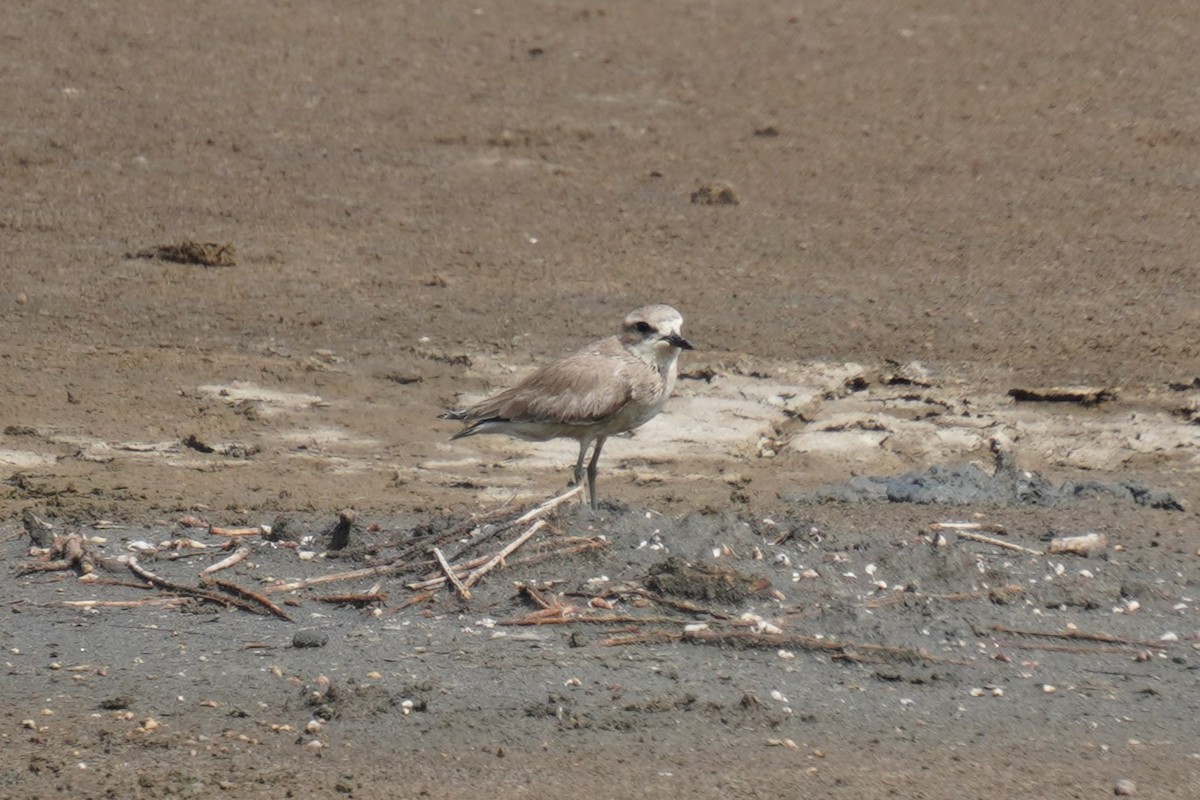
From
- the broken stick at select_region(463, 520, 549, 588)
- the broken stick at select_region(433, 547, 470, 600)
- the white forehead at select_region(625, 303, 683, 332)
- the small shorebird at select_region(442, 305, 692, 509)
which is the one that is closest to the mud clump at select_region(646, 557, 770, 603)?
the broken stick at select_region(463, 520, 549, 588)

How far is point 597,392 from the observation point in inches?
338

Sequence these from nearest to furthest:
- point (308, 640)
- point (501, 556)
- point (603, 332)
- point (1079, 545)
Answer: point (308, 640), point (501, 556), point (1079, 545), point (603, 332)

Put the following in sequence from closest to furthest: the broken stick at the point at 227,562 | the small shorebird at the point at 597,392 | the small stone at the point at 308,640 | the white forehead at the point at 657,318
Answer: the small stone at the point at 308,640 → the broken stick at the point at 227,562 → the small shorebird at the point at 597,392 → the white forehead at the point at 657,318

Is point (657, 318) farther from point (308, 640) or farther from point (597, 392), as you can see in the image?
point (308, 640)

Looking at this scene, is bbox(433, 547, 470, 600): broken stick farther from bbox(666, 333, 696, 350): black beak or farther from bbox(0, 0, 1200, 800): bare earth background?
bbox(666, 333, 696, 350): black beak

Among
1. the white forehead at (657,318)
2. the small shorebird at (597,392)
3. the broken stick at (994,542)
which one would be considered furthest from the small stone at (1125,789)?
the white forehead at (657,318)

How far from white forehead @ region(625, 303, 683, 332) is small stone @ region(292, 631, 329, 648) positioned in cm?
235

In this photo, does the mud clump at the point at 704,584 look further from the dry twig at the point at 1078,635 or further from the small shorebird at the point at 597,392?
the small shorebird at the point at 597,392

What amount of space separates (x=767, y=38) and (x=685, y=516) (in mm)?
9789

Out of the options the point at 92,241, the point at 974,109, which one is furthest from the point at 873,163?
the point at 92,241

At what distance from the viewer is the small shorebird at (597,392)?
8.61 meters

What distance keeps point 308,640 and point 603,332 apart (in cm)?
465

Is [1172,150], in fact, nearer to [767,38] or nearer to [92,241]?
[767,38]

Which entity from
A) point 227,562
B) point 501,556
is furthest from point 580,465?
point 227,562
